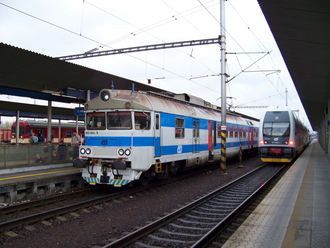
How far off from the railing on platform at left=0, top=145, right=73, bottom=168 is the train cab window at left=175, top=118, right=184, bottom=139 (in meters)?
5.71

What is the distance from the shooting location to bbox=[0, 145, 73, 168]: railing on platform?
10969 millimetres

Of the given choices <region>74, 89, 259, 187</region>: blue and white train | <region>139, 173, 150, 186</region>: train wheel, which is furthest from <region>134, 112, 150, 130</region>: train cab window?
<region>139, 173, 150, 186</region>: train wheel

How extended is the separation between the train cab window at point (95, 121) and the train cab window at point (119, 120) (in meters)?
0.28

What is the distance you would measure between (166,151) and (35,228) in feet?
18.5

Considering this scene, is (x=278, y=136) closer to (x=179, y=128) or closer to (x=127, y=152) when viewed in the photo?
(x=179, y=128)

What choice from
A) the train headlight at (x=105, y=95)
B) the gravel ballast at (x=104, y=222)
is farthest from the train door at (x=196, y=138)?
the train headlight at (x=105, y=95)

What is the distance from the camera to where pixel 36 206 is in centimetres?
795

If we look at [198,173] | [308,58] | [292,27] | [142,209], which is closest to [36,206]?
[142,209]

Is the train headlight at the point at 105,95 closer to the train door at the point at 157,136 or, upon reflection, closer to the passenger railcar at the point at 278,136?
the train door at the point at 157,136

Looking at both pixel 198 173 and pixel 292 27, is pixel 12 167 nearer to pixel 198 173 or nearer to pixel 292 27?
pixel 198 173

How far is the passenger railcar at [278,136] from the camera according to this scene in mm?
17906

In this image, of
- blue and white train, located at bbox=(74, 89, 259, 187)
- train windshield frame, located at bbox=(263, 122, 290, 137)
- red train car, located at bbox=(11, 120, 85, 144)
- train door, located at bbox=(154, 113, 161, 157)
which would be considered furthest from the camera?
red train car, located at bbox=(11, 120, 85, 144)

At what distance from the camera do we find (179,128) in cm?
1203

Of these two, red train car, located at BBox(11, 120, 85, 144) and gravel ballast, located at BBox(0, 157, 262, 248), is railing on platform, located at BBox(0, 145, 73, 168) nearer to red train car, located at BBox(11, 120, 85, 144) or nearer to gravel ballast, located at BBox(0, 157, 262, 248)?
gravel ballast, located at BBox(0, 157, 262, 248)
